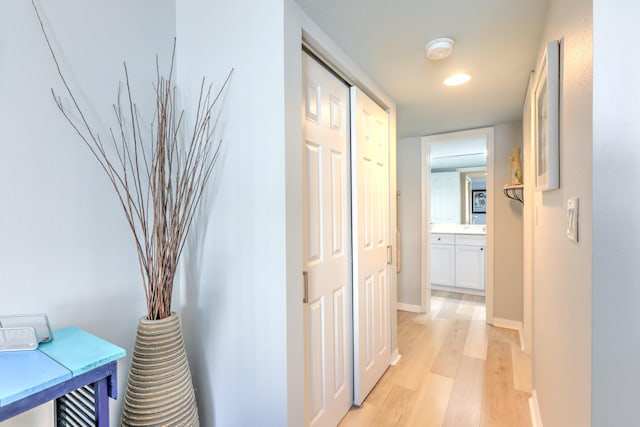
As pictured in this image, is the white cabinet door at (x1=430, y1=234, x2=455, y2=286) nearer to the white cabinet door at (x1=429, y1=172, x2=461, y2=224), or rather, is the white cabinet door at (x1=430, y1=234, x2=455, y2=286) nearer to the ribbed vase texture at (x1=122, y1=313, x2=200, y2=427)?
the white cabinet door at (x1=429, y1=172, x2=461, y2=224)

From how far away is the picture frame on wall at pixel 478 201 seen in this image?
16.6ft

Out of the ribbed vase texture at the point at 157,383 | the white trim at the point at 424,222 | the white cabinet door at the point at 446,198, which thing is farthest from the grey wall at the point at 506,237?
the ribbed vase texture at the point at 157,383

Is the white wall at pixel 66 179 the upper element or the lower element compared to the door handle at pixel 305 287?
upper

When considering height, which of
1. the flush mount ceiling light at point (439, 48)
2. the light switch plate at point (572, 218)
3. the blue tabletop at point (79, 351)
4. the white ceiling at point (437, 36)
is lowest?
the blue tabletop at point (79, 351)

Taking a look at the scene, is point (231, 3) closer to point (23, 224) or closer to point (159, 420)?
point (23, 224)

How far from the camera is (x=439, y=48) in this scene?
155 centimetres

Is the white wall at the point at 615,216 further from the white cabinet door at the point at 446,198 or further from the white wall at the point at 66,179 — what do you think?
the white cabinet door at the point at 446,198

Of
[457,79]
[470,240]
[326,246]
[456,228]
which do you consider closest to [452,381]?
[326,246]

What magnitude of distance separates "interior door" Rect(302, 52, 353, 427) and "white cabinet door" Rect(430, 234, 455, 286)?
3089 millimetres

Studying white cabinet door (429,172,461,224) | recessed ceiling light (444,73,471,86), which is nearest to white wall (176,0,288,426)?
recessed ceiling light (444,73,471,86)

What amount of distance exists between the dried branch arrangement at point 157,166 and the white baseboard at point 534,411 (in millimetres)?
1980

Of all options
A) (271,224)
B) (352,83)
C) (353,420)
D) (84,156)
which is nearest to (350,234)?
(271,224)

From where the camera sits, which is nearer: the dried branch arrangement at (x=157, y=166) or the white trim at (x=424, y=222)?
the dried branch arrangement at (x=157, y=166)

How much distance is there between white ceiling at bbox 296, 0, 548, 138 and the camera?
1.30m
